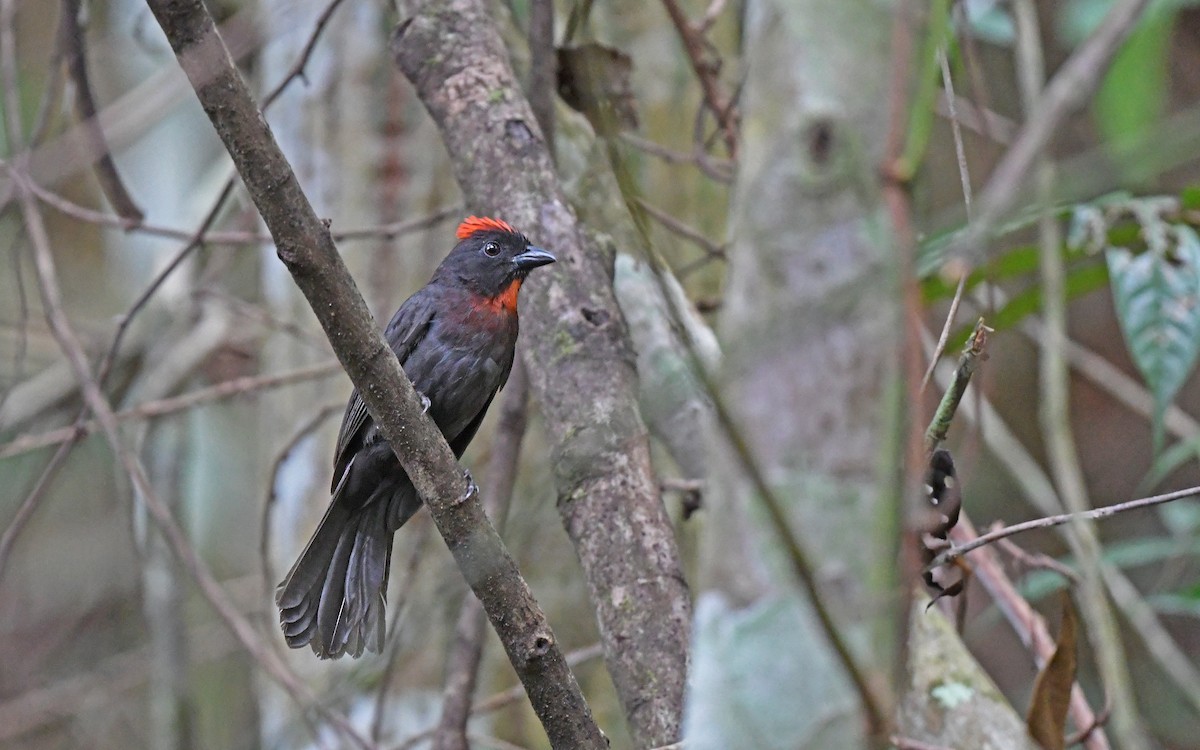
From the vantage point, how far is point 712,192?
5.28 metres

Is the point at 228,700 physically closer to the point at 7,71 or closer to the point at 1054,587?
the point at 7,71

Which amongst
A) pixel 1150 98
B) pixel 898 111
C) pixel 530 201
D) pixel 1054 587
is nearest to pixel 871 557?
pixel 898 111

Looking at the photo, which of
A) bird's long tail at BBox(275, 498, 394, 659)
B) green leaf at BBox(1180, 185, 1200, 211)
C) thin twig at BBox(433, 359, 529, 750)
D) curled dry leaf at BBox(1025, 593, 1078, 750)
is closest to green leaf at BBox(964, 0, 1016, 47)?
green leaf at BBox(1180, 185, 1200, 211)

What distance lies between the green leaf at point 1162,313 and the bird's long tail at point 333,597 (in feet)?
6.84

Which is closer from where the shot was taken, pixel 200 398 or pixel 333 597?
pixel 333 597

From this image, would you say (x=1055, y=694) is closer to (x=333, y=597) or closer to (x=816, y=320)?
(x=816, y=320)

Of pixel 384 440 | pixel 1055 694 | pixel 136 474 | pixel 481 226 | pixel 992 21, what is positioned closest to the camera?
pixel 1055 694

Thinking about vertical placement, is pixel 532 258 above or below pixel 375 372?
above

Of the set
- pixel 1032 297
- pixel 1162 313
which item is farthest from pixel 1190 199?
pixel 1032 297

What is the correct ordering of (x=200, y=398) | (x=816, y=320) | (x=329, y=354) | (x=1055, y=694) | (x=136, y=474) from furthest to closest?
(x=329, y=354) < (x=200, y=398) < (x=136, y=474) < (x=1055, y=694) < (x=816, y=320)

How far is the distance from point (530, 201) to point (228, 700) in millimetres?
6079

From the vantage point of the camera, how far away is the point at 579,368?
115 inches

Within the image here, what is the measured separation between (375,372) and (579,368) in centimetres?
100

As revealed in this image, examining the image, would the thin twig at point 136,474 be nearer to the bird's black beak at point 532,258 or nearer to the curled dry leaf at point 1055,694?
the bird's black beak at point 532,258
